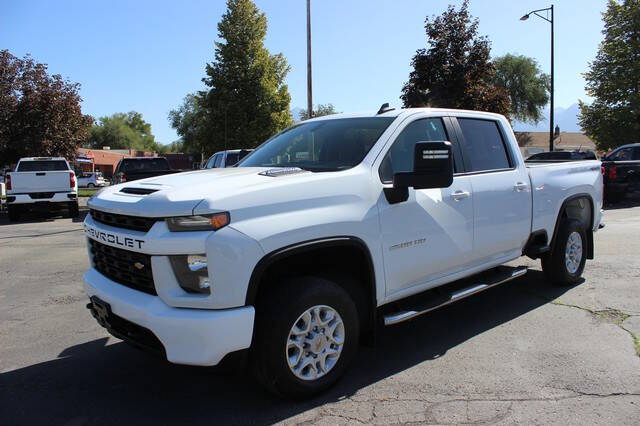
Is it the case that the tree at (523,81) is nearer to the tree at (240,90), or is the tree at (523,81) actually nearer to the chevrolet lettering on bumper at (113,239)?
the tree at (240,90)

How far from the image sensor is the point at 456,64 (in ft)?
62.3

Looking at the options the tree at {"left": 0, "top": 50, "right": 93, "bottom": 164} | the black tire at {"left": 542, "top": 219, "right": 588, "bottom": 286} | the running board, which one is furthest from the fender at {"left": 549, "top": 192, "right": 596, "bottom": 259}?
the tree at {"left": 0, "top": 50, "right": 93, "bottom": 164}

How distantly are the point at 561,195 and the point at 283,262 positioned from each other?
371cm

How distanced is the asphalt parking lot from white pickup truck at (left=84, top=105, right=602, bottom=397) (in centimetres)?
39

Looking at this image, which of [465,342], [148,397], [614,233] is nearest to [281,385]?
[148,397]

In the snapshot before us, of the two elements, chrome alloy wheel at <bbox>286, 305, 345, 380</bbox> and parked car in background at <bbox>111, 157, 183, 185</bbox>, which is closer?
chrome alloy wheel at <bbox>286, 305, 345, 380</bbox>

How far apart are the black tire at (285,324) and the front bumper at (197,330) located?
6.2 inches

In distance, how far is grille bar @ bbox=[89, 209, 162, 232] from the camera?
2.97m

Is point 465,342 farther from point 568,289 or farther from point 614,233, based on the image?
point 614,233

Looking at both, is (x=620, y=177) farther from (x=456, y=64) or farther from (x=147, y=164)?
(x=147, y=164)

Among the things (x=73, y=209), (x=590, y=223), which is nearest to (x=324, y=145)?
(x=590, y=223)

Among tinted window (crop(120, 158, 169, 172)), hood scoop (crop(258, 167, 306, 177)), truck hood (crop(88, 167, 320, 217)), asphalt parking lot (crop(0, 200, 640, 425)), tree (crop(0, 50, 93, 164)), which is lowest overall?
asphalt parking lot (crop(0, 200, 640, 425))

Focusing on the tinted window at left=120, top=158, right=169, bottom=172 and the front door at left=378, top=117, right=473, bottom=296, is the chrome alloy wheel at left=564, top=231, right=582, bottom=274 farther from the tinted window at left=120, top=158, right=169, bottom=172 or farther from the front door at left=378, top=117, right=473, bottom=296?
the tinted window at left=120, top=158, right=169, bottom=172

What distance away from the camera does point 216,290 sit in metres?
2.77
